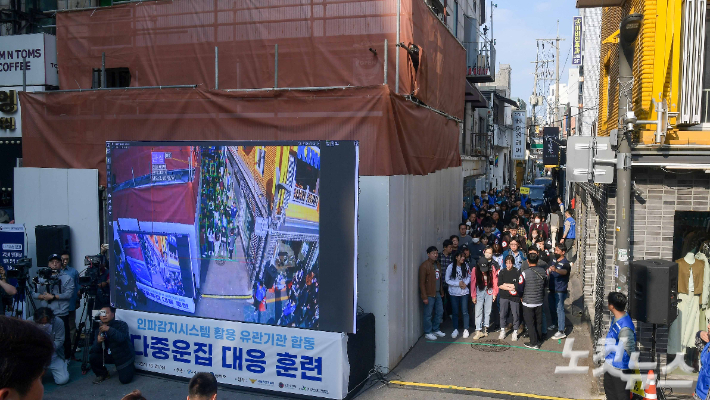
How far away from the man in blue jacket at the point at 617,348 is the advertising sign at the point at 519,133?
41.0 metres

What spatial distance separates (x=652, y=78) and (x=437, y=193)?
216 inches

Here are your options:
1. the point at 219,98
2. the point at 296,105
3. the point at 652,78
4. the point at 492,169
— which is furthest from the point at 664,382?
the point at 492,169

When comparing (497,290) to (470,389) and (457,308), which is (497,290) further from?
(470,389)

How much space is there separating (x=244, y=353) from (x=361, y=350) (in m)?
1.75

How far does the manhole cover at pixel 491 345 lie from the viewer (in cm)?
1098

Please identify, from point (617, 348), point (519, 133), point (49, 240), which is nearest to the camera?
point (617, 348)

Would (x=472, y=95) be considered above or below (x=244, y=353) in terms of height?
above

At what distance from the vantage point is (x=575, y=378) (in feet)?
31.3

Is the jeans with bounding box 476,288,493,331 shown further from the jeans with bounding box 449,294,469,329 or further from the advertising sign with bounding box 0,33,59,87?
the advertising sign with bounding box 0,33,59,87

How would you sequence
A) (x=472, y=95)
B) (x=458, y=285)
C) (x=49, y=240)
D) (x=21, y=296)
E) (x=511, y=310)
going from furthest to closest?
(x=472, y=95), (x=458, y=285), (x=511, y=310), (x=49, y=240), (x=21, y=296)

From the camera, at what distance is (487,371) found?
386 inches

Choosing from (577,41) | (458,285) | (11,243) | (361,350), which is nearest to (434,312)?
(458,285)

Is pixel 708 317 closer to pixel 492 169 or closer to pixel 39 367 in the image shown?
pixel 39 367

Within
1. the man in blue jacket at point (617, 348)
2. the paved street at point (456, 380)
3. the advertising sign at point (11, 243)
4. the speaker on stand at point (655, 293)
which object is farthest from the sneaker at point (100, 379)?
the speaker on stand at point (655, 293)
